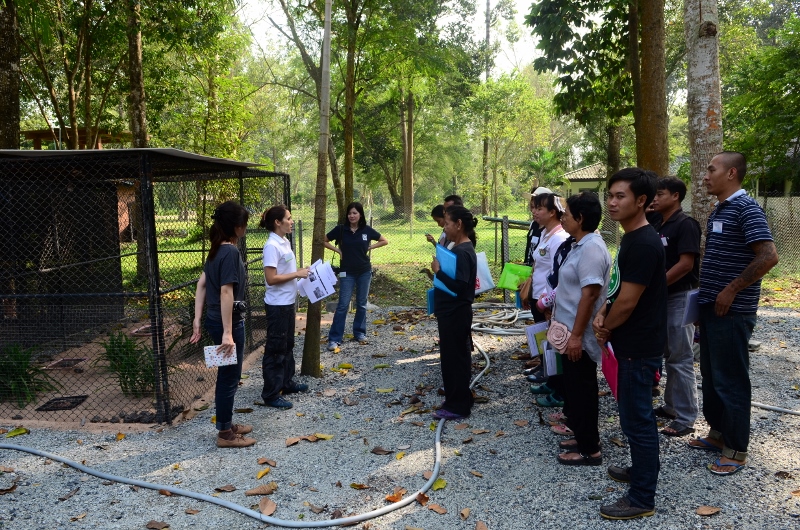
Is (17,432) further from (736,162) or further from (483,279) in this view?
(736,162)

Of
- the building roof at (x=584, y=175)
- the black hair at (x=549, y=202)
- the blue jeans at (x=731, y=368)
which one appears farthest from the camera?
the building roof at (x=584, y=175)

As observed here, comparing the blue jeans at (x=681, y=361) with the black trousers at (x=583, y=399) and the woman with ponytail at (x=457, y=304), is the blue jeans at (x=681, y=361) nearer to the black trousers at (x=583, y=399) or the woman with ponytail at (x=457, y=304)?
the black trousers at (x=583, y=399)

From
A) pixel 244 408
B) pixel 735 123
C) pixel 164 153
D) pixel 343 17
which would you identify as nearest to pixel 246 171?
pixel 164 153

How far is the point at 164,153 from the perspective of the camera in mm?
4945

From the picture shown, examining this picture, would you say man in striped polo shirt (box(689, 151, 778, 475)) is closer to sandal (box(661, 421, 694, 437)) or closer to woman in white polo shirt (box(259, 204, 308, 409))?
sandal (box(661, 421, 694, 437))

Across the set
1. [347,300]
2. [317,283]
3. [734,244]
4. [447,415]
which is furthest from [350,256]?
[734,244]

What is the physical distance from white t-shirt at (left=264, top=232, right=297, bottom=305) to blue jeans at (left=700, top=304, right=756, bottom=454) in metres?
3.42

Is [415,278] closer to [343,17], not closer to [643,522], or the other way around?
[343,17]

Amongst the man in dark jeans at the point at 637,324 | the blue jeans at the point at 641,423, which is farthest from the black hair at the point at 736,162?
the blue jeans at the point at 641,423

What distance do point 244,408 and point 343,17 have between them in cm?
854

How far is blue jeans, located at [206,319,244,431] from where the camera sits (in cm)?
450

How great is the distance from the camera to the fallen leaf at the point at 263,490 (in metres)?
3.89

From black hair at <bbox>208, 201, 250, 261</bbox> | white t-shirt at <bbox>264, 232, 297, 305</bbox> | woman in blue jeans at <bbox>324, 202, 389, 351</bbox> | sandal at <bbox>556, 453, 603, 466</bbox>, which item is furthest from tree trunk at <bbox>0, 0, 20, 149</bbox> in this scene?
sandal at <bbox>556, 453, 603, 466</bbox>

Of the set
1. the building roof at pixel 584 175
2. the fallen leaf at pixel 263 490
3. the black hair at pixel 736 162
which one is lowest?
the fallen leaf at pixel 263 490
